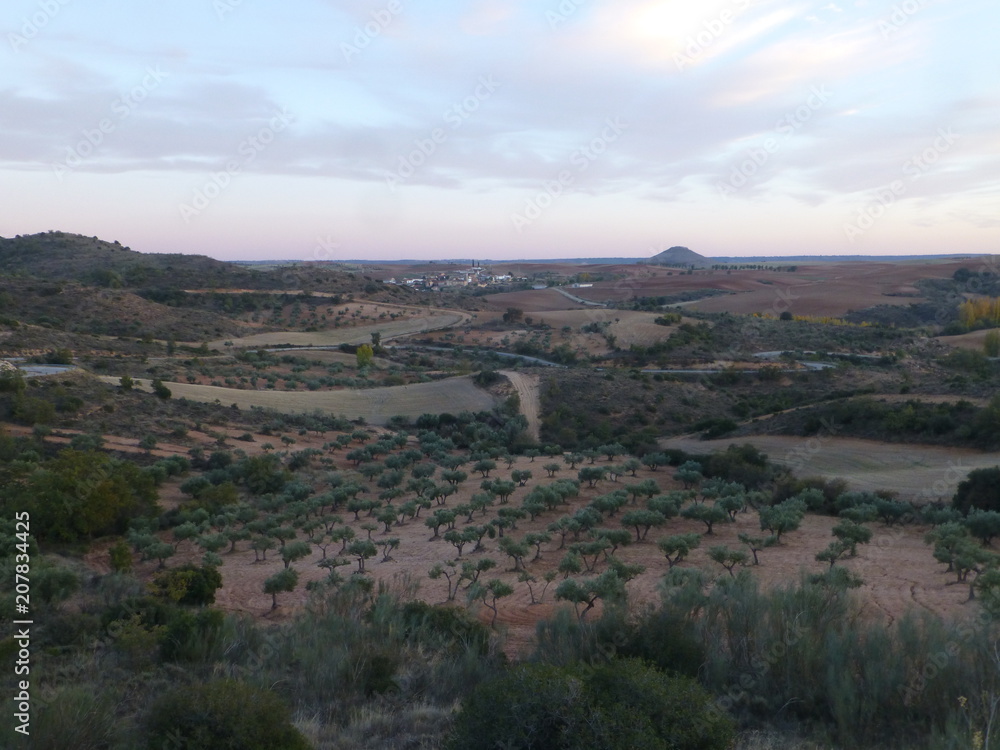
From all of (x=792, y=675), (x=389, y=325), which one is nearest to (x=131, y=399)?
(x=792, y=675)

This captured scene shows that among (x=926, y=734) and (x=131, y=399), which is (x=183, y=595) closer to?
(x=926, y=734)

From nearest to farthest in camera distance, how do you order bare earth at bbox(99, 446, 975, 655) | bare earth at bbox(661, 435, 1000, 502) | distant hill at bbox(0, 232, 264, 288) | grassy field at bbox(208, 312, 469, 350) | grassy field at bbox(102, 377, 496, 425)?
1. bare earth at bbox(99, 446, 975, 655)
2. bare earth at bbox(661, 435, 1000, 502)
3. grassy field at bbox(102, 377, 496, 425)
4. grassy field at bbox(208, 312, 469, 350)
5. distant hill at bbox(0, 232, 264, 288)

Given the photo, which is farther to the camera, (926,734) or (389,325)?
(389,325)

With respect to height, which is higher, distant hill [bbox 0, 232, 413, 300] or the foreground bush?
distant hill [bbox 0, 232, 413, 300]

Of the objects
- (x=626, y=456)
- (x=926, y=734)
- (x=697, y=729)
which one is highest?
(x=697, y=729)

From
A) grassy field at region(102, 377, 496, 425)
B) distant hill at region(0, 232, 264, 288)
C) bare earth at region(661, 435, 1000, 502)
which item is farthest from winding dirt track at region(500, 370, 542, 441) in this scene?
distant hill at region(0, 232, 264, 288)

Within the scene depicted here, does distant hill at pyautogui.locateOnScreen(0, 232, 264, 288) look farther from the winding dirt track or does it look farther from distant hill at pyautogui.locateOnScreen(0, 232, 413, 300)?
the winding dirt track
